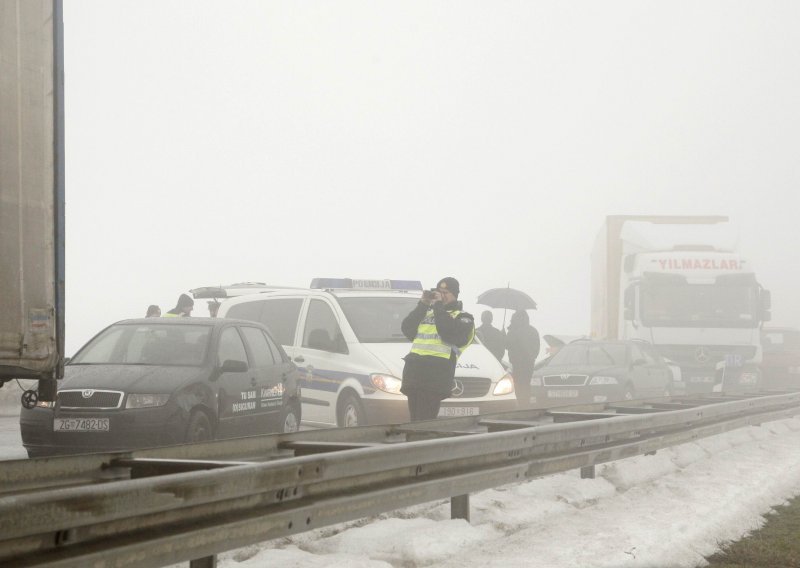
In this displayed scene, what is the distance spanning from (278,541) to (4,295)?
2489mm

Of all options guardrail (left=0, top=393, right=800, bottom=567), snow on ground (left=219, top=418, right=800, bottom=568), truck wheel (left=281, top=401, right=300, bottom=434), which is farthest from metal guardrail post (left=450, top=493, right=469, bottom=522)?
truck wheel (left=281, top=401, right=300, bottom=434)

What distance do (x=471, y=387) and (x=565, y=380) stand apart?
7326 millimetres

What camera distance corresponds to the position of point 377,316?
1499cm

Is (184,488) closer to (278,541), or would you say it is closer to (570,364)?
(278,541)

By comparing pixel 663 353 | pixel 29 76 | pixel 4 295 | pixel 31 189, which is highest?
pixel 29 76

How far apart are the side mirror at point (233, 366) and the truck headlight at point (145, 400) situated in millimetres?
865

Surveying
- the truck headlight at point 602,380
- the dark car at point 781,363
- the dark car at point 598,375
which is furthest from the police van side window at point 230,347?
the dark car at point 781,363

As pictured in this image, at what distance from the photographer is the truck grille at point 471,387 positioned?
13.8 metres

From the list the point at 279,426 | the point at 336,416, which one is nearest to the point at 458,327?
the point at 279,426

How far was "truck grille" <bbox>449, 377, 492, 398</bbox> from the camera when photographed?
13.8 meters

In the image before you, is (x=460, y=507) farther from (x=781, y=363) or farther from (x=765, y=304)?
(x=781, y=363)

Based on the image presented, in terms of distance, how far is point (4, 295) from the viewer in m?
7.08

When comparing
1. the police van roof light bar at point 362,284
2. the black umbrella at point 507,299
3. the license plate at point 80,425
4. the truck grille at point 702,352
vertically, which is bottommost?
the truck grille at point 702,352

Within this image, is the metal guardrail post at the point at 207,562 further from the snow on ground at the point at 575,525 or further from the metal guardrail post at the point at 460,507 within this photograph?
the metal guardrail post at the point at 460,507
